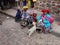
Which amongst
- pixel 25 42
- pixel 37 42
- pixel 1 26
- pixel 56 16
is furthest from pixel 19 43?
pixel 56 16

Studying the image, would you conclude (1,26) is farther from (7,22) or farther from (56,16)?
(56,16)

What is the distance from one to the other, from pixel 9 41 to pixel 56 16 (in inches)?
112

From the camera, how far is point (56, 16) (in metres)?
7.87

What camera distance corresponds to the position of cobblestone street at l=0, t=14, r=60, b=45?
6052mm

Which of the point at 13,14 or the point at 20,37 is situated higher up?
the point at 13,14

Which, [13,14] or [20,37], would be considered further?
[13,14]

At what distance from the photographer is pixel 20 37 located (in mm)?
6496

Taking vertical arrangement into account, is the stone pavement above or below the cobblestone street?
above

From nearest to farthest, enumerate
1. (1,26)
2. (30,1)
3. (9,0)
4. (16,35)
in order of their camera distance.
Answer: (16,35) → (1,26) → (30,1) → (9,0)

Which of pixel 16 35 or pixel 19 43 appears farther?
pixel 16 35

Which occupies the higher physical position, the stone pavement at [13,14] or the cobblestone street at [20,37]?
the stone pavement at [13,14]

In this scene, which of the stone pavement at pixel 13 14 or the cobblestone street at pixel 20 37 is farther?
the stone pavement at pixel 13 14

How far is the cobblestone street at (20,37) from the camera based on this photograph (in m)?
6.05

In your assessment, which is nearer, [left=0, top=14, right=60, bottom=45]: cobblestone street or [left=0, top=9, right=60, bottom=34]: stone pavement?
[left=0, top=14, right=60, bottom=45]: cobblestone street
